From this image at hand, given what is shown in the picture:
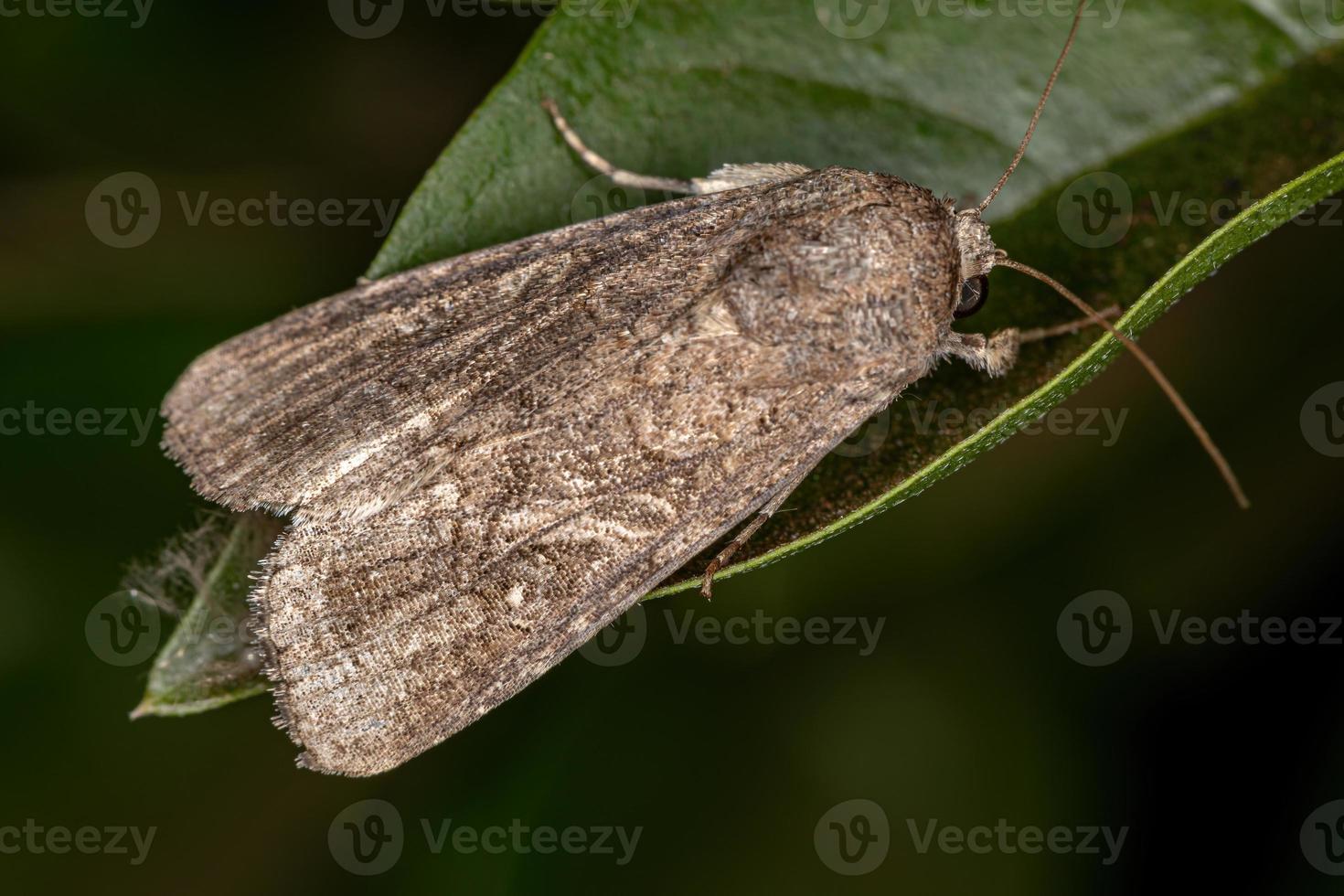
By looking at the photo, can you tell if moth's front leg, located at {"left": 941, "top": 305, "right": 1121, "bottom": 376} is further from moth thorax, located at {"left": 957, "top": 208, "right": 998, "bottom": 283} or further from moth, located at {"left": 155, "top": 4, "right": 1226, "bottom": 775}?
moth thorax, located at {"left": 957, "top": 208, "right": 998, "bottom": 283}

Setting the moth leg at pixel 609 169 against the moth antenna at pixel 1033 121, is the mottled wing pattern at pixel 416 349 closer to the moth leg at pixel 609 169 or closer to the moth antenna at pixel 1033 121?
the moth leg at pixel 609 169

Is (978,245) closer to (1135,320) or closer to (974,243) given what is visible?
(974,243)

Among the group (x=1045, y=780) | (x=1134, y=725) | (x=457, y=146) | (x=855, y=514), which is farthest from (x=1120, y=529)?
(x=457, y=146)

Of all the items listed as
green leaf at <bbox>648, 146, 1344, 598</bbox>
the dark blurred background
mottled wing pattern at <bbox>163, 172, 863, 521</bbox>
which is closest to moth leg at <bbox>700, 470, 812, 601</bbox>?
the dark blurred background

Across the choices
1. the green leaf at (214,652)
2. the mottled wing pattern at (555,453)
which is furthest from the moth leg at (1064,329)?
the green leaf at (214,652)

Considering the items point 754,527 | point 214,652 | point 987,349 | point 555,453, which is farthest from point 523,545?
point 987,349

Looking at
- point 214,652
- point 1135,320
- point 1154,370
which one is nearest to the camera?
point 1135,320
